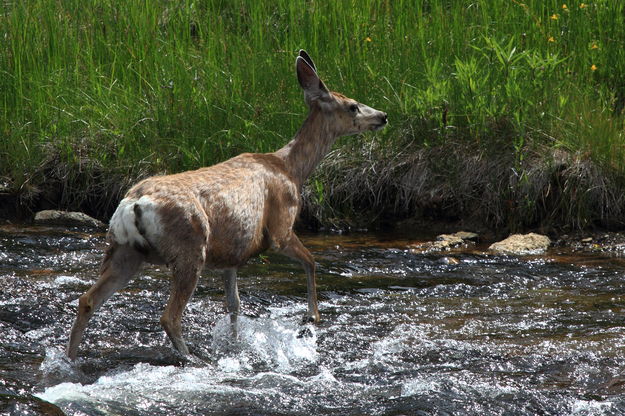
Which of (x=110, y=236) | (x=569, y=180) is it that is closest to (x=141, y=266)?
(x=110, y=236)

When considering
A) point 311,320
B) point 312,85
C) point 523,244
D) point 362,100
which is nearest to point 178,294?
point 311,320

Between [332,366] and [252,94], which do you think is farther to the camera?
[252,94]

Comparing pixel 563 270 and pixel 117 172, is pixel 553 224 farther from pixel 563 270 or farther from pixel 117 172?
pixel 117 172

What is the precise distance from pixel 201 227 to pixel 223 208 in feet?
1.01

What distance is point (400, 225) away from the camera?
31.3 feet

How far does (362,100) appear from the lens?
10039 mm

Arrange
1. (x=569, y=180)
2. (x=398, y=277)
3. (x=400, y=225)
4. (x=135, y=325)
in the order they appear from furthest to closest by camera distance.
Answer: (x=400, y=225) → (x=569, y=180) → (x=398, y=277) → (x=135, y=325)

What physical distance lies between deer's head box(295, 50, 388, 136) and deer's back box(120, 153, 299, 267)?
713 mm

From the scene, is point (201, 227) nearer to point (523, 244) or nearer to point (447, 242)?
point (447, 242)

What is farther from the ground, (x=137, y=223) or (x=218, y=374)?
(x=137, y=223)

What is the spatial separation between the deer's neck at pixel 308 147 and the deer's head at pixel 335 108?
51mm

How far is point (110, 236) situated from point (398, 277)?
2909mm

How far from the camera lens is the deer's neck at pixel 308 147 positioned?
24.3 feet

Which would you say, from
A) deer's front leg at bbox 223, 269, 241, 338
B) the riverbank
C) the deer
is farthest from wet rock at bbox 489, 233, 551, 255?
deer's front leg at bbox 223, 269, 241, 338
